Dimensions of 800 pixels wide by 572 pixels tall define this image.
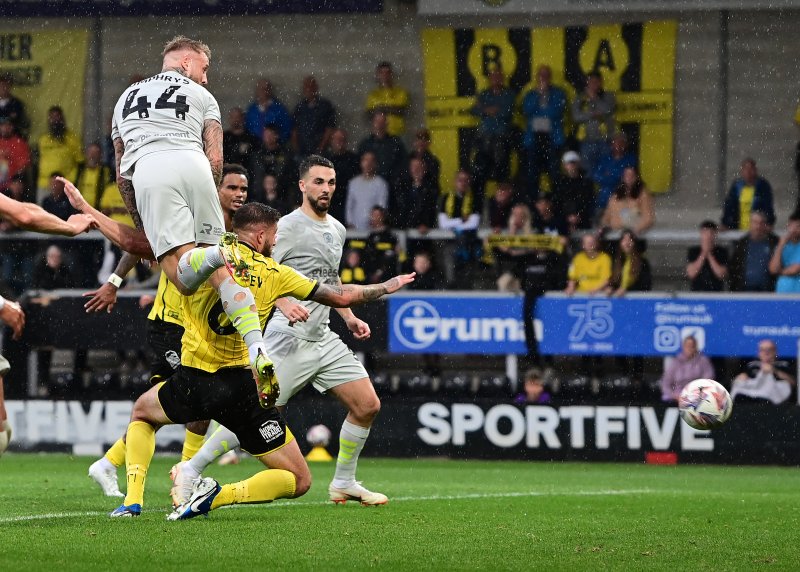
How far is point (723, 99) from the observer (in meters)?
21.5

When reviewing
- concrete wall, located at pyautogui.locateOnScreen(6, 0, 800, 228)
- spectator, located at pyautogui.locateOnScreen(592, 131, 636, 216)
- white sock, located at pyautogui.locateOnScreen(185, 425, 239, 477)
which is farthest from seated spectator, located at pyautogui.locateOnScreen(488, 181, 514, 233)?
white sock, located at pyautogui.locateOnScreen(185, 425, 239, 477)

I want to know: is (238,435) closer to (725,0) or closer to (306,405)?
(306,405)

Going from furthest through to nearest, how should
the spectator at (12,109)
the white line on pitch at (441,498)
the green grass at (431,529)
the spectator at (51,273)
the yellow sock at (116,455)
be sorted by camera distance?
the spectator at (12,109)
the spectator at (51,273)
the yellow sock at (116,455)
the white line on pitch at (441,498)
the green grass at (431,529)

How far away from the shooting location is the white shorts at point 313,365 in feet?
35.3

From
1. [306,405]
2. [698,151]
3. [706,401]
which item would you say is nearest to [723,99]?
[698,151]

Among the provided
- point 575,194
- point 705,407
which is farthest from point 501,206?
point 705,407

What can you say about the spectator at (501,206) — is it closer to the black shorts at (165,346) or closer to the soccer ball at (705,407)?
the soccer ball at (705,407)

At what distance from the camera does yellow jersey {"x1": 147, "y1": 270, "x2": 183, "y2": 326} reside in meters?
10.8

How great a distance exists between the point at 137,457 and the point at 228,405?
0.78m

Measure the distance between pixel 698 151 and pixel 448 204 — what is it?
15.2 feet

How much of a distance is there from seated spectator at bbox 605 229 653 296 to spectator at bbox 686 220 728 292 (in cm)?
59

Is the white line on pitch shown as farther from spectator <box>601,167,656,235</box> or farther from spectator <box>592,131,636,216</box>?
spectator <box>592,131,636,216</box>

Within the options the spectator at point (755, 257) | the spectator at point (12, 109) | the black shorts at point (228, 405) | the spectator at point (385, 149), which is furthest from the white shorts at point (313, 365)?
the spectator at point (12, 109)

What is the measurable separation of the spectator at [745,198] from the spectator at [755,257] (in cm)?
95
